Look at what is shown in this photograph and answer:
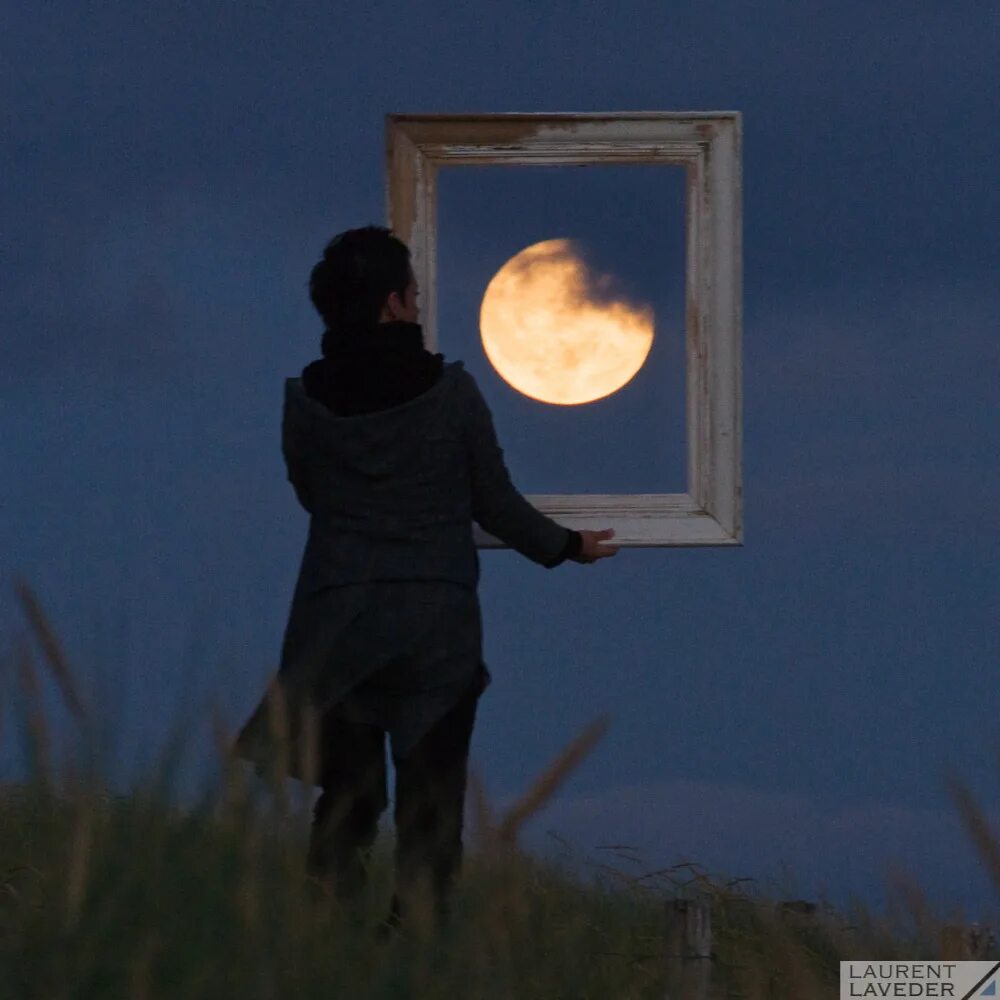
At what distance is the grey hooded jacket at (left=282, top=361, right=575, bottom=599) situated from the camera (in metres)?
3.47

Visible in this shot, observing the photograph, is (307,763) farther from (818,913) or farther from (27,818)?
(818,913)

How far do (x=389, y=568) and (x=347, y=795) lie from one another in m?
0.52

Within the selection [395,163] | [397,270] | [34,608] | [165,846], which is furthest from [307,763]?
[395,163]

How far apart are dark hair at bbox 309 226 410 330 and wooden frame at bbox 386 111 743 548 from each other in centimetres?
30

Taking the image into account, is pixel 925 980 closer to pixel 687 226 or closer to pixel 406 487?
pixel 406 487

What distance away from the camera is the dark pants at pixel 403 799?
348 cm

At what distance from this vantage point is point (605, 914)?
4.41 m

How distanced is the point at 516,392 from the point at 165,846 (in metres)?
1.81

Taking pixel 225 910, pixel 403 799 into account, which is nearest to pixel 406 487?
pixel 403 799

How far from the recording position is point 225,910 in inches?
88.9

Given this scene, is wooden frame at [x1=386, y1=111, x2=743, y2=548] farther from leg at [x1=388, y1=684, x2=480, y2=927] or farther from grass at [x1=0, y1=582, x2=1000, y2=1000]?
grass at [x1=0, y1=582, x2=1000, y2=1000]

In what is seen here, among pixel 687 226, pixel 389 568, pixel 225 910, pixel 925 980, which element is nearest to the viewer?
pixel 225 910

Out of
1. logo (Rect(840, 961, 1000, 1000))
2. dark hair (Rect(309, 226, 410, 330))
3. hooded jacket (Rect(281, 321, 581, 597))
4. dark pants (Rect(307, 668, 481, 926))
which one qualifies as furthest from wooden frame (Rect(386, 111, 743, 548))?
logo (Rect(840, 961, 1000, 1000))

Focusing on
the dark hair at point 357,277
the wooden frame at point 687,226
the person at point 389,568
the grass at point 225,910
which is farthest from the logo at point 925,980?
the dark hair at point 357,277
